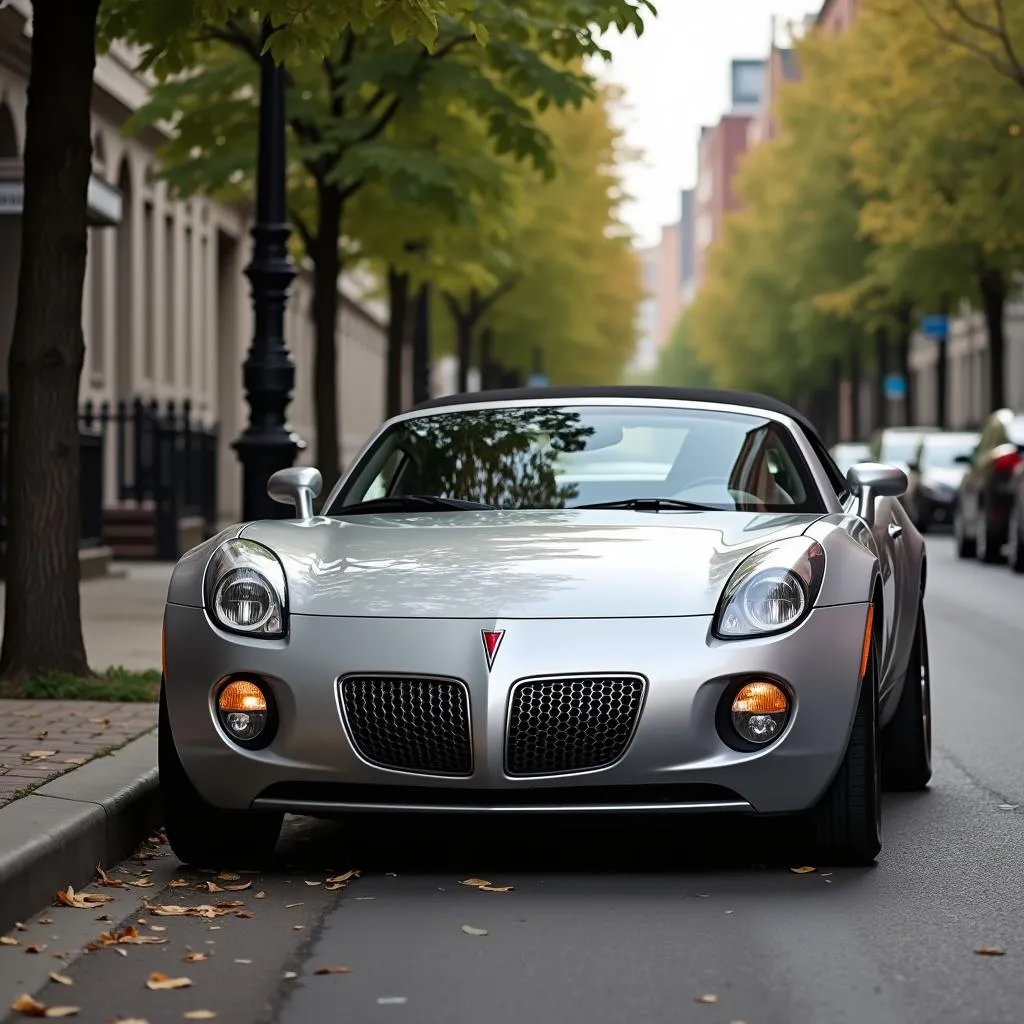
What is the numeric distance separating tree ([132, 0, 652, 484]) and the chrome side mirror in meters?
7.82

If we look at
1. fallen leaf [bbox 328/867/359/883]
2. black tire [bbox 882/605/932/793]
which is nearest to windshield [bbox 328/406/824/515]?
black tire [bbox 882/605/932/793]

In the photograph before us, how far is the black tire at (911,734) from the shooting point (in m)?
7.77

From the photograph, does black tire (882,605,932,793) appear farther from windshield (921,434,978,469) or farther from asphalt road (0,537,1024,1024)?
windshield (921,434,978,469)

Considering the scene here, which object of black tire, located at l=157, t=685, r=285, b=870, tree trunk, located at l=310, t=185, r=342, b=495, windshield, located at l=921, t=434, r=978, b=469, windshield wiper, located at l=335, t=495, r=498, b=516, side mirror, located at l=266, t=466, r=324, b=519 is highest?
tree trunk, located at l=310, t=185, r=342, b=495

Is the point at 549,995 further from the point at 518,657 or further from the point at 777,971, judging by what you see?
the point at 518,657

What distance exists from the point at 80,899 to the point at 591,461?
2.29 meters

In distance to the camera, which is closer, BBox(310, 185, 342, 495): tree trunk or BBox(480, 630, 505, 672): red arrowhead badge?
BBox(480, 630, 505, 672): red arrowhead badge

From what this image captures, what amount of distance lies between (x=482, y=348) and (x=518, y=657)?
48.2 metres

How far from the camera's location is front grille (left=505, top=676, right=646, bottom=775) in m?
5.86

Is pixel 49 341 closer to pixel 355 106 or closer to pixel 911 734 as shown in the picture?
pixel 911 734

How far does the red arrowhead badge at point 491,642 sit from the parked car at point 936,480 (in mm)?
26144

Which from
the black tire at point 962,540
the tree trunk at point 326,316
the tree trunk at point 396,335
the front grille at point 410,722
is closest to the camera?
the front grille at point 410,722

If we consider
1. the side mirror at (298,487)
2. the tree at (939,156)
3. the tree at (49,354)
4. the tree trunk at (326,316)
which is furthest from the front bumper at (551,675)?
the tree at (939,156)

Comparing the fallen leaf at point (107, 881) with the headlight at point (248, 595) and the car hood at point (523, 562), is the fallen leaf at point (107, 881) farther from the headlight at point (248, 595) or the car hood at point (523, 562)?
the car hood at point (523, 562)
